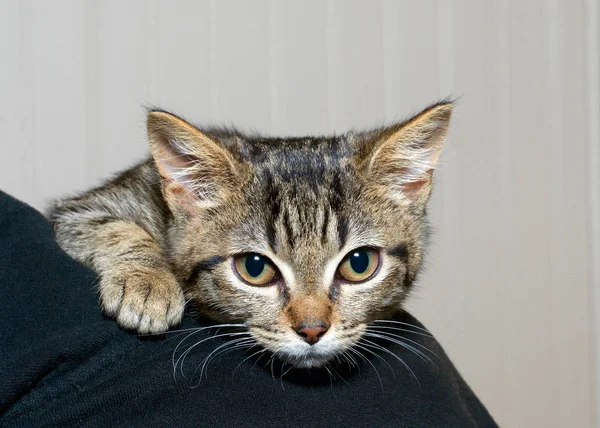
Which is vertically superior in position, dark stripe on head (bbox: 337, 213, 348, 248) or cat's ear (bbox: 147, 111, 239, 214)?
cat's ear (bbox: 147, 111, 239, 214)

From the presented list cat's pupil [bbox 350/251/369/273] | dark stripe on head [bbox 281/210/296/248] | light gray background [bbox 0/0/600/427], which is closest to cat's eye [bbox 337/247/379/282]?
cat's pupil [bbox 350/251/369/273]

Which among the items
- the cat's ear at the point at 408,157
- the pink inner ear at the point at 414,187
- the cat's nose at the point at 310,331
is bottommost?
the cat's nose at the point at 310,331

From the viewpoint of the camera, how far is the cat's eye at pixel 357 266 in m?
1.39

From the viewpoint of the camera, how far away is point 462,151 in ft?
10.1

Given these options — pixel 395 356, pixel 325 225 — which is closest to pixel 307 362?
pixel 395 356

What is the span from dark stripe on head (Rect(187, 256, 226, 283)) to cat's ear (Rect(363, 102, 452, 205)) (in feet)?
1.13

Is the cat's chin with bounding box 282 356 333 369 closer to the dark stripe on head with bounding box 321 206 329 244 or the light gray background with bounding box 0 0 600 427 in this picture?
the dark stripe on head with bounding box 321 206 329 244

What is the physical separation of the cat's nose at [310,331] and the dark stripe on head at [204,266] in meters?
0.21

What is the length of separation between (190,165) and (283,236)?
0.80ft

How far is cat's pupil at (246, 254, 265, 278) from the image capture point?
4.50 ft

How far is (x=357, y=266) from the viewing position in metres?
1.39

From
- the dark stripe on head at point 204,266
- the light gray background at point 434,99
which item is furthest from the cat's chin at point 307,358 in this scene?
the light gray background at point 434,99

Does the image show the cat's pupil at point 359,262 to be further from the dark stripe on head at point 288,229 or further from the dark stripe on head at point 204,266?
the dark stripe on head at point 204,266

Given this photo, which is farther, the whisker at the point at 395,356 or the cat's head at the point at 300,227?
the cat's head at the point at 300,227
